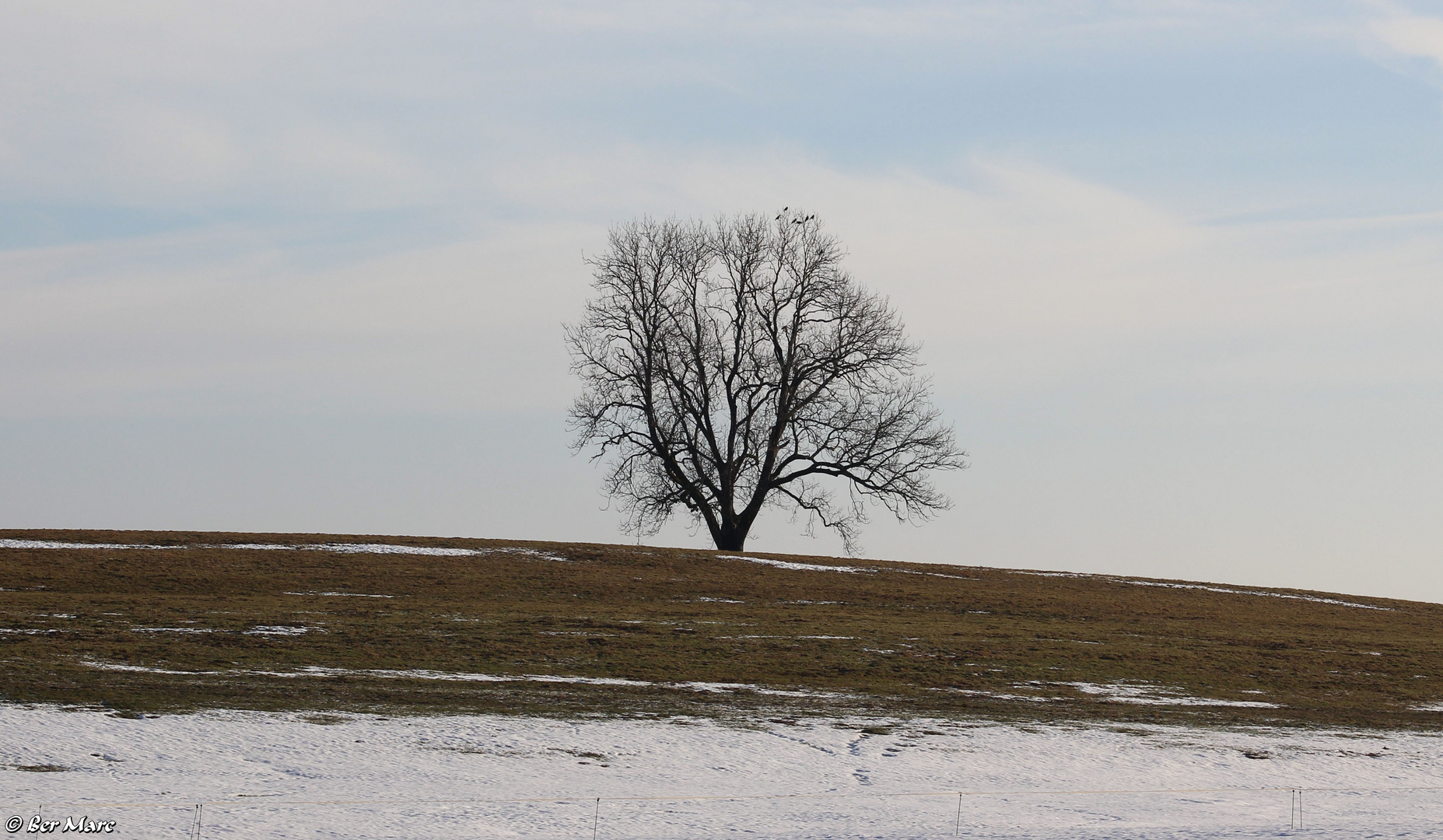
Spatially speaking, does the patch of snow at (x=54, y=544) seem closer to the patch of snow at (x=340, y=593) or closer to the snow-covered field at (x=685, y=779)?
the patch of snow at (x=340, y=593)

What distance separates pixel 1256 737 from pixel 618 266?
30965 mm

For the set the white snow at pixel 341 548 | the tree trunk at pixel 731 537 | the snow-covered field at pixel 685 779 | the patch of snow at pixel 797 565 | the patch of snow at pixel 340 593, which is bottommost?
the snow-covered field at pixel 685 779

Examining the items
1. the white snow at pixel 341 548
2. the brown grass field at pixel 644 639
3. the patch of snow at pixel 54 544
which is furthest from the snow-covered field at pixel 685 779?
the patch of snow at pixel 54 544

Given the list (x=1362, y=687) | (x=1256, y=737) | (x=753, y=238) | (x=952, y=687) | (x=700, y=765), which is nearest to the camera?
(x=700, y=765)

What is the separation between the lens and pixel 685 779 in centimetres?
1130

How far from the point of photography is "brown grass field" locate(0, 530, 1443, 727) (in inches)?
609

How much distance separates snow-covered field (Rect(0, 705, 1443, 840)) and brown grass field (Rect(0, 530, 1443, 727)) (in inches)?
50.5

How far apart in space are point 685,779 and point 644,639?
30.1ft

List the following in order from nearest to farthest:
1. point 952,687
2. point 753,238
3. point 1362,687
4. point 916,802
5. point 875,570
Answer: point 916,802 < point 952,687 < point 1362,687 < point 875,570 < point 753,238

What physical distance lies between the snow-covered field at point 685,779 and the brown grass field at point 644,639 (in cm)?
128

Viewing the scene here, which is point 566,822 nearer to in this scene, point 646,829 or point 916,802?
point 646,829

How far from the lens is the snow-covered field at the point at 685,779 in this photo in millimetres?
9516

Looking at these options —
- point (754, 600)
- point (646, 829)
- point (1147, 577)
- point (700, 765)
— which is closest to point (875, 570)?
point (754, 600)

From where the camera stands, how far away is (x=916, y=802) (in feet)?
34.9
